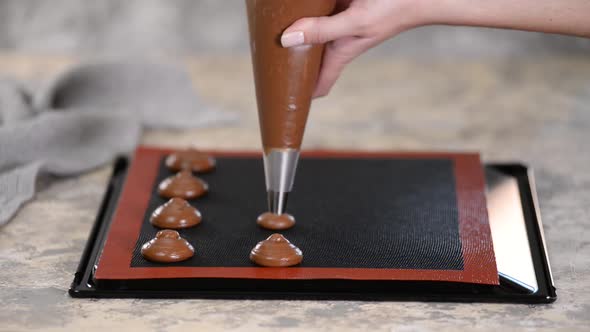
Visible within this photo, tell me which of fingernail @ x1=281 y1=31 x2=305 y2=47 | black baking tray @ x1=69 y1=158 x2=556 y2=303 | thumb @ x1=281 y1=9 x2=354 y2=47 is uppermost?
thumb @ x1=281 y1=9 x2=354 y2=47

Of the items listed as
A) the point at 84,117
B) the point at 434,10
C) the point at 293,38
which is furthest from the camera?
the point at 84,117

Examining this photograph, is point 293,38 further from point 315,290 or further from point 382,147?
point 382,147

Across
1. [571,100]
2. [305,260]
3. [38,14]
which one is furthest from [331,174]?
[38,14]

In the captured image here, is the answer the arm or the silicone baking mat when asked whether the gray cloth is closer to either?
the silicone baking mat

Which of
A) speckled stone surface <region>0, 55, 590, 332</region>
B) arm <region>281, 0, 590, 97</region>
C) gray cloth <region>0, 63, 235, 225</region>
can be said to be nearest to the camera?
speckled stone surface <region>0, 55, 590, 332</region>

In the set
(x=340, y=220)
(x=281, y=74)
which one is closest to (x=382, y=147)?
(x=340, y=220)

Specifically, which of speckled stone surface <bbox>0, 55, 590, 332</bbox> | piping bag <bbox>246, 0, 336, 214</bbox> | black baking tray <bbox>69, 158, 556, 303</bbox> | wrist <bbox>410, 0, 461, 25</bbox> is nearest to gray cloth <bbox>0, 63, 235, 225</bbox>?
speckled stone surface <bbox>0, 55, 590, 332</bbox>

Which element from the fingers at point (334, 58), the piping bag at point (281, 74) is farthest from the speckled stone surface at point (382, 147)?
the fingers at point (334, 58)
